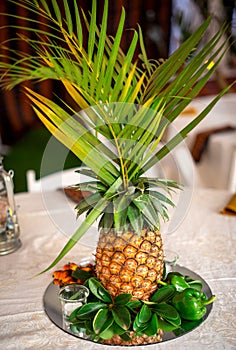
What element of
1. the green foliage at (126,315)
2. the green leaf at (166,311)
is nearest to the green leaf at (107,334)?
the green foliage at (126,315)

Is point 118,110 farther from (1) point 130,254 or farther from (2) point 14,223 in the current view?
(2) point 14,223

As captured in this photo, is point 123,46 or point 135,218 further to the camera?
point 123,46

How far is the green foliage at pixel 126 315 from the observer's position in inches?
37.5

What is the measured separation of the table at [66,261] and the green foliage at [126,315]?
0.03 metres

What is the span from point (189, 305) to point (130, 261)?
150 millimetres

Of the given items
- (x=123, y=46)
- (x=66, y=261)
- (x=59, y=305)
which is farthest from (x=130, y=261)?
(x=123, y=46)

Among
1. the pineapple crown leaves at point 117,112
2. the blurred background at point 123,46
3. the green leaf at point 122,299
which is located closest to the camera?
the pineapple crown leaves at point 117,112

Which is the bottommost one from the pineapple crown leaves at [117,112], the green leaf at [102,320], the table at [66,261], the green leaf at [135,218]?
the table at [66,261]

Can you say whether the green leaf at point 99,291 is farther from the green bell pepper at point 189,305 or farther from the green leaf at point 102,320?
the green bell pepper at point 189,305

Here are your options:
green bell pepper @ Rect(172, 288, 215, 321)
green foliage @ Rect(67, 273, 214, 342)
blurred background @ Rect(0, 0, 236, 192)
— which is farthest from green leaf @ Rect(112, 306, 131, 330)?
blurred background @ Rect(0, 0, 236, 192)

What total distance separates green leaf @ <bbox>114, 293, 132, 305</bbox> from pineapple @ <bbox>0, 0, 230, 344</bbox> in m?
0.02

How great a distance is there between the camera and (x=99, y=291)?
1.03 metres

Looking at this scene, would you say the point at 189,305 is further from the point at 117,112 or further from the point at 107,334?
the point at 117,112

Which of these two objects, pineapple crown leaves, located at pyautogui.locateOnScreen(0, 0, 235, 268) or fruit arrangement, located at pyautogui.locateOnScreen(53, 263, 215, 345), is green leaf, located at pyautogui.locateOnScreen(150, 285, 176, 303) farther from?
pineapple crown leaves, located at pyautogui.locateOnScreen(0, 0, 235, 268)
